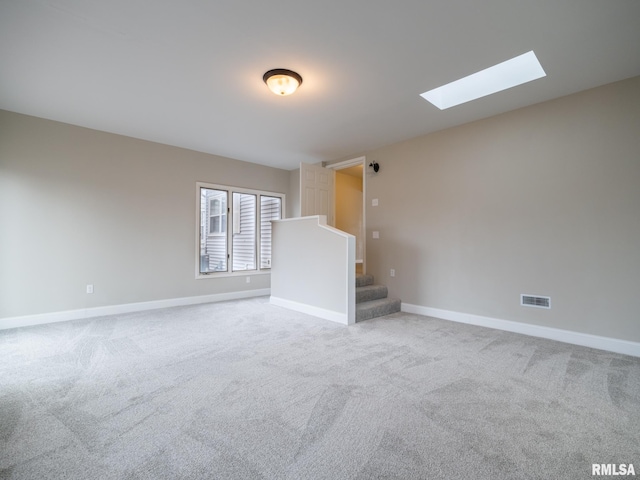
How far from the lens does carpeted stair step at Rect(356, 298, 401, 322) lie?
411cm

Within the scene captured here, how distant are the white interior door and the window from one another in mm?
1079

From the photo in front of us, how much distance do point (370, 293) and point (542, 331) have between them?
221cm

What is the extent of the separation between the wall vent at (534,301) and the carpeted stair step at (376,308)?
1694 mm

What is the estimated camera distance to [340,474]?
4.56 ft

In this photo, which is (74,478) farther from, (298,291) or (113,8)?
(298,291)

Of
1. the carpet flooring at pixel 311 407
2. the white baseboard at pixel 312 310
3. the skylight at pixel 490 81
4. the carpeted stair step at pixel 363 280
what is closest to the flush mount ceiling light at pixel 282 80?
the skylight at pixel 490 81

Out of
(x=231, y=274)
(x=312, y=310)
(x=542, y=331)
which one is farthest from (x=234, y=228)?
(x=542, y=331)

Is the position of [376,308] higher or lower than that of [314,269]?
lower

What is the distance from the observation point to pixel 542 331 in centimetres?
341

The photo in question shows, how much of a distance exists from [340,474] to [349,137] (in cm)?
430

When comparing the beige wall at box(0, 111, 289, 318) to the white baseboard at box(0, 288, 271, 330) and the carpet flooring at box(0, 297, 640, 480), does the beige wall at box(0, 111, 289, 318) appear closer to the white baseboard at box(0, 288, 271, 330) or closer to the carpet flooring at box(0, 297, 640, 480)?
the white baseboard at box(0, 288, 271, 330)

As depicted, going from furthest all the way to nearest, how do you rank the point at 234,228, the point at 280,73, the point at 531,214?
the point at 234,228, the point at 531,214, the point at 280,73

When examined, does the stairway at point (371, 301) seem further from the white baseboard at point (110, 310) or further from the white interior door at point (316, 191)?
the white baseboard at point (110, 310)

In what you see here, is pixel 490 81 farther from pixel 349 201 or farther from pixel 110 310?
pixel 110 310
